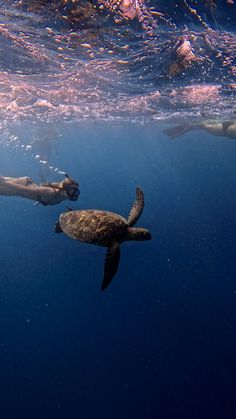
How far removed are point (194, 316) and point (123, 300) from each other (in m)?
5.30

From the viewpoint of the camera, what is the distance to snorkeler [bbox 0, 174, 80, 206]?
1055cm

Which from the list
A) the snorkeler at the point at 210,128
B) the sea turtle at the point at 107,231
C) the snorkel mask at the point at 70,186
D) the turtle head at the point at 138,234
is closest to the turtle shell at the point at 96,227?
the sea turtle at the point at 107,231

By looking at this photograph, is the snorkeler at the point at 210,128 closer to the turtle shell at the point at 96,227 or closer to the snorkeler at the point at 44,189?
the snorkeler at the point at 44,189

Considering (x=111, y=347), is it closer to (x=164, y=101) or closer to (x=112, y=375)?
(x=112, y=375)

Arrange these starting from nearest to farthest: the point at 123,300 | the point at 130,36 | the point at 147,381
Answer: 1. the point at 130,36
2. the point at 147,381
3. the point at 123,300

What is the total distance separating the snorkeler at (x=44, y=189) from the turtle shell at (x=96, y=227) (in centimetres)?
376

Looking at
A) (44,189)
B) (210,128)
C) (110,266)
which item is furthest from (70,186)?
(210,128)

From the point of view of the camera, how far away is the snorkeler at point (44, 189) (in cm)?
1055

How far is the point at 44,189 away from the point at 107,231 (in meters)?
6.11

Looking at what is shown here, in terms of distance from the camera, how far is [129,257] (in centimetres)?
2658

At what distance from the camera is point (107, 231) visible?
6.28 m

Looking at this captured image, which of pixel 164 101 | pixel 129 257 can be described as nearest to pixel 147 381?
pixel 129 257

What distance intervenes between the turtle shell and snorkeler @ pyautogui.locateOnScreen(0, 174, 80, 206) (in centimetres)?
376

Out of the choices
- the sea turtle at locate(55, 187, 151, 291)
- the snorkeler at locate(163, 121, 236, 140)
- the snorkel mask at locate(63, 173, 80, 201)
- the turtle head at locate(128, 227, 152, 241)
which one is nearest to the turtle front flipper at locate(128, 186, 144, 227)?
the sea turtle at locate(55, 187, 151, 291)
